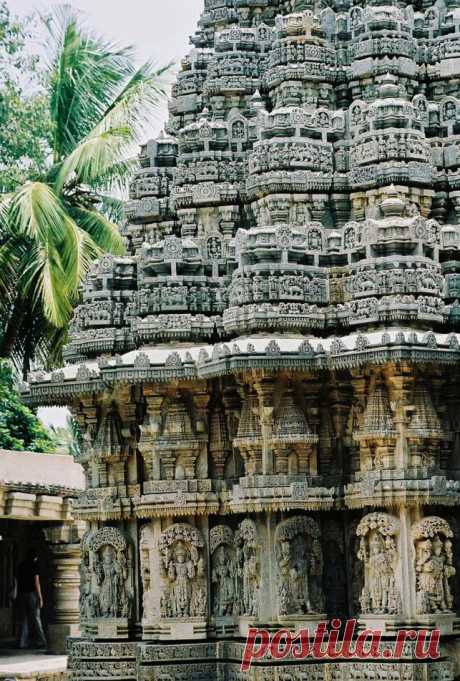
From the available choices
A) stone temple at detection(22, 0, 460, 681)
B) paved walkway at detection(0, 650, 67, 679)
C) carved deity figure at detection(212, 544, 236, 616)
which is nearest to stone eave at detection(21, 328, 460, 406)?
stone temple at detection(22, 0, 460, 681)

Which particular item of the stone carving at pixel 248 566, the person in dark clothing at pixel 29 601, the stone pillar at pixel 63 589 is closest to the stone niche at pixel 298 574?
the stone carving at pixel 248 566

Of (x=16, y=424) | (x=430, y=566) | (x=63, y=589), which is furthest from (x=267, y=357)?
(x=16, y=424)

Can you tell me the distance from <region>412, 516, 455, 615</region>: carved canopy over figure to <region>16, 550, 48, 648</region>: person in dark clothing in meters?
9.40

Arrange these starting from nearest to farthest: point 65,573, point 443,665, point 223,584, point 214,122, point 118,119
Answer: point 443,665
point 223,584
point 214,122
point 65,573
point 118,119

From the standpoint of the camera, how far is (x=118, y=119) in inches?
1201

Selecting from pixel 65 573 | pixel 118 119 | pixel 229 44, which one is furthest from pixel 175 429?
pixel 118 119

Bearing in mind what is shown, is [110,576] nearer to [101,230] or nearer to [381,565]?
[381,565]

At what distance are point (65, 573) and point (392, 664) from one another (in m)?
8.68

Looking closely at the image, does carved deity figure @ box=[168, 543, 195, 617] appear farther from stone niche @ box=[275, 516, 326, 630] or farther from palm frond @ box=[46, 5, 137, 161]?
palm frond @ box=[46, 5, 137, 161]

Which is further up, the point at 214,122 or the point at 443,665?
the point at 214,122

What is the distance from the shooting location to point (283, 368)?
17.0 meters

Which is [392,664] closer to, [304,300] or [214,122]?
[304,300]

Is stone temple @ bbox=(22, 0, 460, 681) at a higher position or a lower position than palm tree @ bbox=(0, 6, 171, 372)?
lower

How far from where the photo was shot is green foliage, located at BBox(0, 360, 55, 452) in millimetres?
29233
